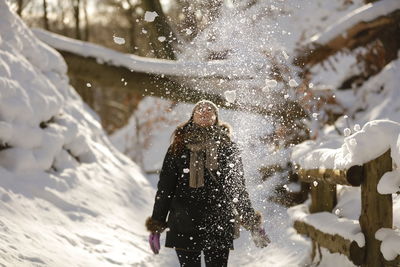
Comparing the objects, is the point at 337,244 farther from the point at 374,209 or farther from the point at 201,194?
the point at 201,194

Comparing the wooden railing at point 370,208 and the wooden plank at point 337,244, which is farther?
the wooden plank at point 337,244

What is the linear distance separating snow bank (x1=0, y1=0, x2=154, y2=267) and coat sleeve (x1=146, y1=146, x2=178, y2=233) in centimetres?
109

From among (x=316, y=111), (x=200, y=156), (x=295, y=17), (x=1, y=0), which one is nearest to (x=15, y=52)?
(x=1, y=0)

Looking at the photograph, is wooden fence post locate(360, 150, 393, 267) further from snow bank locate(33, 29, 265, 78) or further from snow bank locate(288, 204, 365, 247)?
snow bank locate(33, 29, 265, 78)

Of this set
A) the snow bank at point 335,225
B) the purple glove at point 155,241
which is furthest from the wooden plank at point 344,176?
the purple glove at point 155,241

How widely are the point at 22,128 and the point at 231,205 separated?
13.7ft

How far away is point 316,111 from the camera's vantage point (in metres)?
11.1

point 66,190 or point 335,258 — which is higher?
point 66,190

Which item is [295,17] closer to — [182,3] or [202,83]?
[182,3]

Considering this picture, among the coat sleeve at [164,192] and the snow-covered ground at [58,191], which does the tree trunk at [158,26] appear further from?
the coat sleeve at [164,192]

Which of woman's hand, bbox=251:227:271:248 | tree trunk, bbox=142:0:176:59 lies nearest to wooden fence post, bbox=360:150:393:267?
woman's hand, bbox=251:227:271:248

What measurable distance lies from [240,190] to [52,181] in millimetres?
3749

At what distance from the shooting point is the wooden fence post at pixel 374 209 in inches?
162

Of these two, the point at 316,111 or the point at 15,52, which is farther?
the point at 316,111
